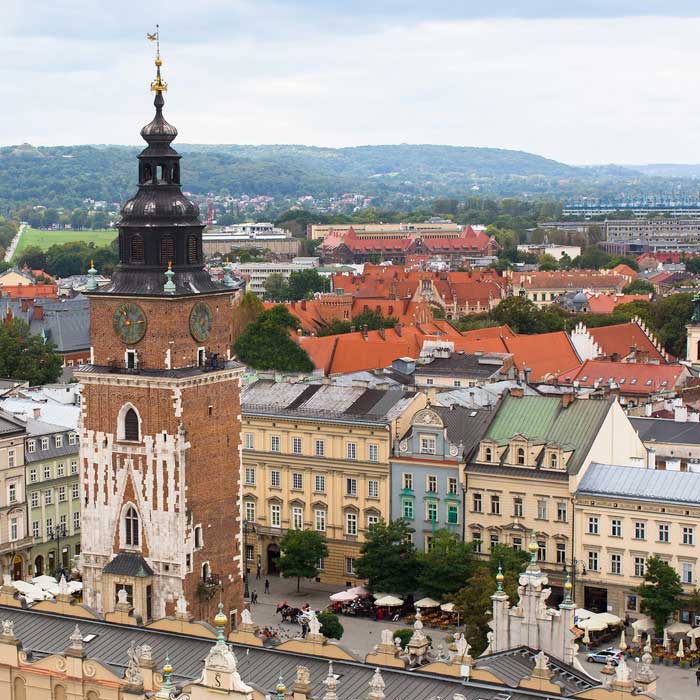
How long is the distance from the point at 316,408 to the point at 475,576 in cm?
2011

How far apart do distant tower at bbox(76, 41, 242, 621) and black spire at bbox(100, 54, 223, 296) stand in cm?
4

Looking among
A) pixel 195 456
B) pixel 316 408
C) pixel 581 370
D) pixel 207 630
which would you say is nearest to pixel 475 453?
pixel 316 408

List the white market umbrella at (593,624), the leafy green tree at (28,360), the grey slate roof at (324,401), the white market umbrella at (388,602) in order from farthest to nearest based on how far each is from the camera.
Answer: the leafy green tree at (28,360) < the grey slate roof at (324,401) < the white market umbrella at (388,602) < the white market umbrella at (593,624)

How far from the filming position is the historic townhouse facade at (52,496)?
92875mm

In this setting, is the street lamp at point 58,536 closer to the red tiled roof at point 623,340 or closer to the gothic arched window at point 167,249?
the gothic arched window at point 167,249

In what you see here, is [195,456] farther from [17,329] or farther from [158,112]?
[17,329]

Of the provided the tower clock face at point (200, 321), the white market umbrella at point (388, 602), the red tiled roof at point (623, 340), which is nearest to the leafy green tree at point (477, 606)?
the white market umbrella at point (388, 602)

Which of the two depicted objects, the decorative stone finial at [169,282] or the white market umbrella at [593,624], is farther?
the white market umbrella at [593,624]

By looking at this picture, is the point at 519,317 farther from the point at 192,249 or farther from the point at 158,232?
the point at 158,232

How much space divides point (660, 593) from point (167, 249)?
29623 mm

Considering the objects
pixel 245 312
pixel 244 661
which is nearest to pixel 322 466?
pixel 244 661

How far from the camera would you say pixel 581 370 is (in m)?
134

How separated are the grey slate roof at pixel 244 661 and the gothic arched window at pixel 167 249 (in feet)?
49.3

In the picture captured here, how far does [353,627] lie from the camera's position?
271ft
